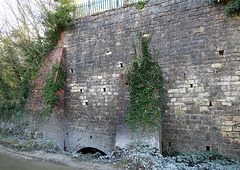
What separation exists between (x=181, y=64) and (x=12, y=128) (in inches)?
302

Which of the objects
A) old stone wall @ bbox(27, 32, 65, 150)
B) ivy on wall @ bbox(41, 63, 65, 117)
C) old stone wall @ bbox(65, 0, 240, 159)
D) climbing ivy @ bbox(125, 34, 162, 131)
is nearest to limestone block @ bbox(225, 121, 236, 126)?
old stone wall @ bbox(65, 0, 240, 159)

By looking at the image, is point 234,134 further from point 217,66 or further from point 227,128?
point 217,66

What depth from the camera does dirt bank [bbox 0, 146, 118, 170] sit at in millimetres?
3709

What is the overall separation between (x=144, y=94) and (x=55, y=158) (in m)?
→ 3.31

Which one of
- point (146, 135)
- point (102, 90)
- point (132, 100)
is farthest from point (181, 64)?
point (102, 90)

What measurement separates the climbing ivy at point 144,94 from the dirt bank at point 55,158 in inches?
65.2

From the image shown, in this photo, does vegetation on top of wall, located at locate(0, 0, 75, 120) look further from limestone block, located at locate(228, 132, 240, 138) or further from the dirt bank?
limestone block, located at locate(228, 132, 240, 138)

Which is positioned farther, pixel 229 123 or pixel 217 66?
pixel 217 66

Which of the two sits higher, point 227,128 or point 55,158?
point 227,128

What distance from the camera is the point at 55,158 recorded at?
4.19m

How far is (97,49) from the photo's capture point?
6.50m

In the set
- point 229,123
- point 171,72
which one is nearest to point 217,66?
point 171,72

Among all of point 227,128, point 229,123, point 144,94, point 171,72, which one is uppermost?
point 171,72

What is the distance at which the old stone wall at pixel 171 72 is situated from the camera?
443 cm
